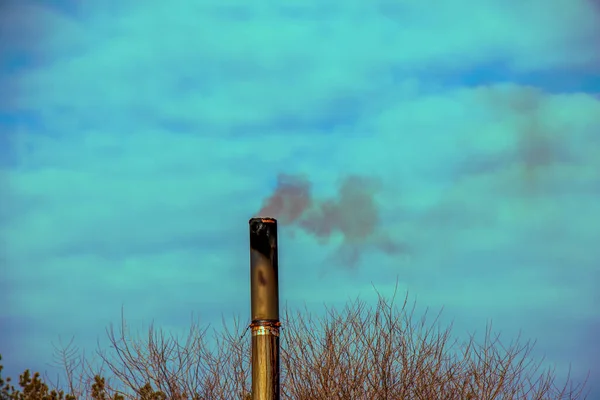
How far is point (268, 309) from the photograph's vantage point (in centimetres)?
1180

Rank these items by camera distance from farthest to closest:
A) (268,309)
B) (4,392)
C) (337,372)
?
(4,392)
(337,372)
(268,309)

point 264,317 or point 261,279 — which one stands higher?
point 261,279

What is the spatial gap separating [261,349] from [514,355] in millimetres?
6004

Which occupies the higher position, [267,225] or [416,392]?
[267,225]

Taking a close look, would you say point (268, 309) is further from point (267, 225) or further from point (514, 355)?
point (514, 355)

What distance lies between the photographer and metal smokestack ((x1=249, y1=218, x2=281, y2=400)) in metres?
11.8

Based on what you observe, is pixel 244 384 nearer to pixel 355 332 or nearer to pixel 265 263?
pixel 355 332

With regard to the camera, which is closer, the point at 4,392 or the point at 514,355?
the point at 514,355

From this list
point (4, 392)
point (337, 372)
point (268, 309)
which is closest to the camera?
point (268, 309)

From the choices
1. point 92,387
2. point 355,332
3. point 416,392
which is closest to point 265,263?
point 355,332

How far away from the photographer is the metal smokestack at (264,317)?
38.6ft

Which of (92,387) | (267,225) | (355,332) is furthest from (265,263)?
(92,387)

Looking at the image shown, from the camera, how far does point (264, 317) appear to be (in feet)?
38.6

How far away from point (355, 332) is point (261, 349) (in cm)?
378
